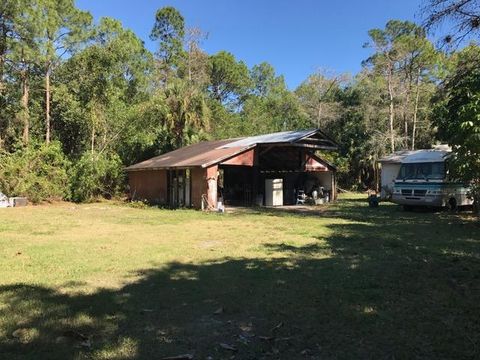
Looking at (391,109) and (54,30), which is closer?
(54,30)

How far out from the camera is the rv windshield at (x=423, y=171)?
63.2ft

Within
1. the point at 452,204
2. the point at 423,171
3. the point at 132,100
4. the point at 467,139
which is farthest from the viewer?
the point at 132,100

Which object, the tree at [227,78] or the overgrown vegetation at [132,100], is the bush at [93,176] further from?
the tree at [227,78]

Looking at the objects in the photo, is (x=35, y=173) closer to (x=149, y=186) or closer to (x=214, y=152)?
(x=149, y=186)

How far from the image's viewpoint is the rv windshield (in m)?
19.3

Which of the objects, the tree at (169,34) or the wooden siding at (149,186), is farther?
the tree at (169,34)

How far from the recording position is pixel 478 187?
50.6 ft

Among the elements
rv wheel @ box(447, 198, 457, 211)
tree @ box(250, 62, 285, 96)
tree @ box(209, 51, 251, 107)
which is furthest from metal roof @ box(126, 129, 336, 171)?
tree @ box(250, 62, 285, 96)

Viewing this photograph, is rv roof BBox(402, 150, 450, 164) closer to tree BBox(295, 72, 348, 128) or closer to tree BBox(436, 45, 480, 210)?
tree BBox(436, 45, 480, 210)

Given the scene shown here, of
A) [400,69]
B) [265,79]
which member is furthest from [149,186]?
[265,79]

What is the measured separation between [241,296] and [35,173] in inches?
957

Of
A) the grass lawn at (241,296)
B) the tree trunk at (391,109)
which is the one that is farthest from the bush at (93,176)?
the tree trunk at (391,109)

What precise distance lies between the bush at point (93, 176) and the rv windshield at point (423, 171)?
17999 mm

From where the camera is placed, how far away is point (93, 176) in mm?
29344
